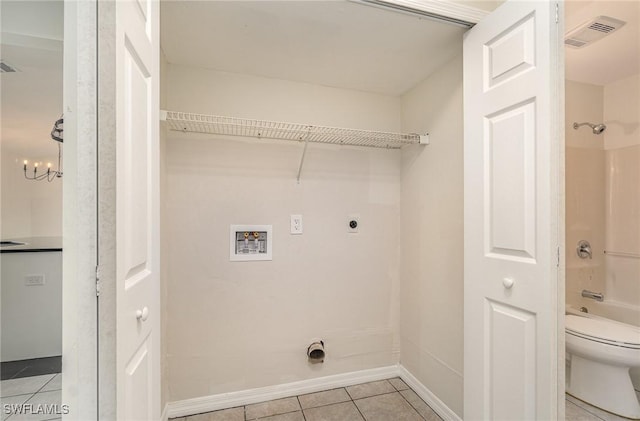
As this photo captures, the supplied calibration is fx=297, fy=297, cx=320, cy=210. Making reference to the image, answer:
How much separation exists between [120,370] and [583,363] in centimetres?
246

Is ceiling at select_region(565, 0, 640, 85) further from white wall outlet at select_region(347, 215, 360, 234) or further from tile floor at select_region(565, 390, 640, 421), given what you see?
tile floor at select_region(565, 390, 640, 421)

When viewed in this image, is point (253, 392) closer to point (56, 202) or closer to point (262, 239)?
point (262, 239)

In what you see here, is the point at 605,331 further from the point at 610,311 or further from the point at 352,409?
the point at 352,409

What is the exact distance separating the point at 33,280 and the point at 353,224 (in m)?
1.79

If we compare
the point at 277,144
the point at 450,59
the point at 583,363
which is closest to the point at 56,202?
the point at 277,144

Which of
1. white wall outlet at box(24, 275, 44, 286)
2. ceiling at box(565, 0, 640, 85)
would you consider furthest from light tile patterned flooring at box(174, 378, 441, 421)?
ceiling at box(565, 0, 640, 85)

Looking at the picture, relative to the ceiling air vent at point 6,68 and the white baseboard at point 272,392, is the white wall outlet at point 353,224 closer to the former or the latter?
the white baseboard at point 272,392

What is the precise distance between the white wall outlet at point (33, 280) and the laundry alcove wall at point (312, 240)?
1.18 metres

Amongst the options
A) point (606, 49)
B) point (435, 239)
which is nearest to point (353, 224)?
point (435, 239)

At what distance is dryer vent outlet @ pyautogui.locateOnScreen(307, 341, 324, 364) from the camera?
2.03 meters

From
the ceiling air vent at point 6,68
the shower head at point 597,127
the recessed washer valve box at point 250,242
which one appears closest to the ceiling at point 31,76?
the ceiling air vent at point 6,68

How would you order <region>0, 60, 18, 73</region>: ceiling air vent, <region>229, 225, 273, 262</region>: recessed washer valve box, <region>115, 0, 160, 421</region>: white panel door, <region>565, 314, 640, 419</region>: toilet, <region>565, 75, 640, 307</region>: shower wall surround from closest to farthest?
<region>0, 60, 18, 73</region>: ceiling air vent < <region>115, 0, 160, 421</region>: white panel door < <region>565, 314, 640, 419</region>: toilet < <region>229, 225, 273, 262</region>: recessed washer valve box < <region>565, 75, 640, 307</region>: shower wall surround

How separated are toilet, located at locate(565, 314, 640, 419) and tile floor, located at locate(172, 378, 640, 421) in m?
0.07

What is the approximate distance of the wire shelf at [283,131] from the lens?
1714 mm
